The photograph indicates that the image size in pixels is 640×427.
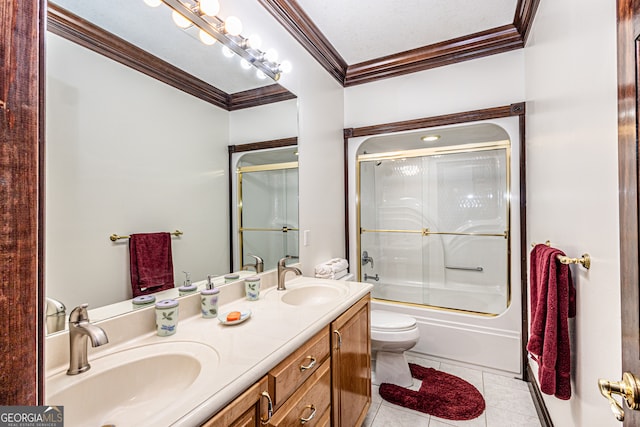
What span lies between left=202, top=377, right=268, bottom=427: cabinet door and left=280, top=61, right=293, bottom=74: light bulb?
1760 millimetres

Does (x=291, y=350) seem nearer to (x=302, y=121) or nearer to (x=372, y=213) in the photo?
(x=302, y=121)

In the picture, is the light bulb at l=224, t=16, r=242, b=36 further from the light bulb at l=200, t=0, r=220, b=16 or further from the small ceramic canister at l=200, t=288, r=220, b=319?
the small ceramic canister at l=200, t=288, r=220, b=319

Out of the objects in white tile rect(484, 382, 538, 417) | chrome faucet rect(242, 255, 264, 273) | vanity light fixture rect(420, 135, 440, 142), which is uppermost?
vanity light fixture rect(420, 135, 440, 142)

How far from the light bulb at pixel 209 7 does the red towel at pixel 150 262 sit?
1030 mm

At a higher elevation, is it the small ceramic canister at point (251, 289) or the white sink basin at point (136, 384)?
the small ceramic canister at point (251, 289)

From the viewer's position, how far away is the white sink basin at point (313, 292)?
5.91ft

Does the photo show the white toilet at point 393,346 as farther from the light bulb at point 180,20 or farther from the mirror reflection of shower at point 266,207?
the light bulb at point 180,20

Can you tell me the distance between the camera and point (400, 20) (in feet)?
6.83

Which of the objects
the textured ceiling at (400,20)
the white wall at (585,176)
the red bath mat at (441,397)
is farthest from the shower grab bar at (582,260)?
the textured ceiling at (400,20)

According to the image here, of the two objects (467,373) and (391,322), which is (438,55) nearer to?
(391,322)

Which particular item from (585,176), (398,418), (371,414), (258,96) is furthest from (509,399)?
(258,96)

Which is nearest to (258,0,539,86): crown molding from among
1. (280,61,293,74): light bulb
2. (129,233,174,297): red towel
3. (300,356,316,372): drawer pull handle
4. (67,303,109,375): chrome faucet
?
(280,61,293,74): light bulb

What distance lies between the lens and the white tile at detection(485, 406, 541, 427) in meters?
1.76

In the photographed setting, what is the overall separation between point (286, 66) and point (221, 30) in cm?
56
